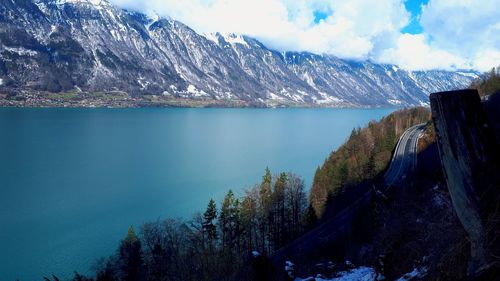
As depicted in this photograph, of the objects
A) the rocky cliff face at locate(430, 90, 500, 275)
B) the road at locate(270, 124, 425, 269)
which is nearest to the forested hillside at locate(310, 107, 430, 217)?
the road at locate(270, 124, 425, 269)

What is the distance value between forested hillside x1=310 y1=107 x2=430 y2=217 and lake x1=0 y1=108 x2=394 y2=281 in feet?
25.7

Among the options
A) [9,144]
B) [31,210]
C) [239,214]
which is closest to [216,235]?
[239,214]

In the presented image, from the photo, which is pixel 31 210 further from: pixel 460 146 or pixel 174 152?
pixel 460 146

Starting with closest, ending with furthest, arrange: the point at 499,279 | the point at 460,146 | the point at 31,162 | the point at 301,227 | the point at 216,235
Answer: the point at 499,279 → the point at 460,146 → the point at 216,235 → the point at 301,227 → the point at 31,162

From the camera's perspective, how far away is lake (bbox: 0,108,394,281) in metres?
33.9

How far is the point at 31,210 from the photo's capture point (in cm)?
4181

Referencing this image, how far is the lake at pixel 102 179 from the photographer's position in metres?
33.9

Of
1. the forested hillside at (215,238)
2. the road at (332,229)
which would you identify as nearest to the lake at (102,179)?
the forested hillside at (215,238)

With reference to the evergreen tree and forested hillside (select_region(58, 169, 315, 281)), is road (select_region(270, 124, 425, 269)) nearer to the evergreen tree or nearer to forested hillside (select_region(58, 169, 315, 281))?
forested hillside (select_region(58, 169, 315, 281))

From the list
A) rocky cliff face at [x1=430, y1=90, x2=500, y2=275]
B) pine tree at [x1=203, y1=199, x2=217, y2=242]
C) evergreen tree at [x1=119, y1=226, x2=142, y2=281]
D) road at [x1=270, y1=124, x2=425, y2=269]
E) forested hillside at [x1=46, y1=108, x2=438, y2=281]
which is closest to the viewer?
rocky cliff face at [x1=430, y1=90, x2=500, y2=275]

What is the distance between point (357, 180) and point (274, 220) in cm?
1267

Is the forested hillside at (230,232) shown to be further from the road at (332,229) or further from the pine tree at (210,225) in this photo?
the road at (332,229)

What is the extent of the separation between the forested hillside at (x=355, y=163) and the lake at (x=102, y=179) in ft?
25.7

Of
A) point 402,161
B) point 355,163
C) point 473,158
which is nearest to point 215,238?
point 402,161
